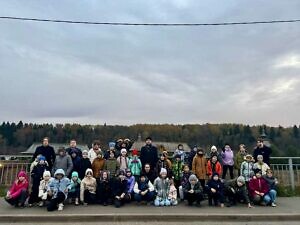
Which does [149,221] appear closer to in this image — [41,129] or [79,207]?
[79,207]

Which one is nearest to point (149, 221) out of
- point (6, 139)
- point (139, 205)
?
point (139, 205)

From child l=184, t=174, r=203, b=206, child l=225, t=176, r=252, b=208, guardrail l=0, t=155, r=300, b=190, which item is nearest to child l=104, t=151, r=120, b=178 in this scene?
child l=184, t=174, r=203, b=206

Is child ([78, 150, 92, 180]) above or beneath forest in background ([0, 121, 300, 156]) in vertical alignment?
beneath

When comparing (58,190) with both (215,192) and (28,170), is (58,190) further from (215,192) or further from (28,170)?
(215,192)

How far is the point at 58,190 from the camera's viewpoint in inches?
377

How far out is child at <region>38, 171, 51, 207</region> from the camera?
31.3 feet

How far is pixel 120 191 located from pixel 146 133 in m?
54.9

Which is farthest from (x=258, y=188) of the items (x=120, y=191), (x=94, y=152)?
(x=94, y=152)

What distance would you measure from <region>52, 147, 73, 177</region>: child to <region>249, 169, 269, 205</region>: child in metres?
5.64

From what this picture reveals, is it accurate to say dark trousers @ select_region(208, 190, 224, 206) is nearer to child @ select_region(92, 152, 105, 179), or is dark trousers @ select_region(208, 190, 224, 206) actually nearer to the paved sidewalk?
the paved sidewalk

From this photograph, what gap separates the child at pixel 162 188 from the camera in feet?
32.7

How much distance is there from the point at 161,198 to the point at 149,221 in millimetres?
1784

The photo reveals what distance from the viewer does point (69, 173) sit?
10.4 metres

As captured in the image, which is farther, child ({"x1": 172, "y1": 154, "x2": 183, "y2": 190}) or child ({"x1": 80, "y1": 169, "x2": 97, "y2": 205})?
child ({"x1": 172, "y1": 154, "x2": 183, "y2": 190})
